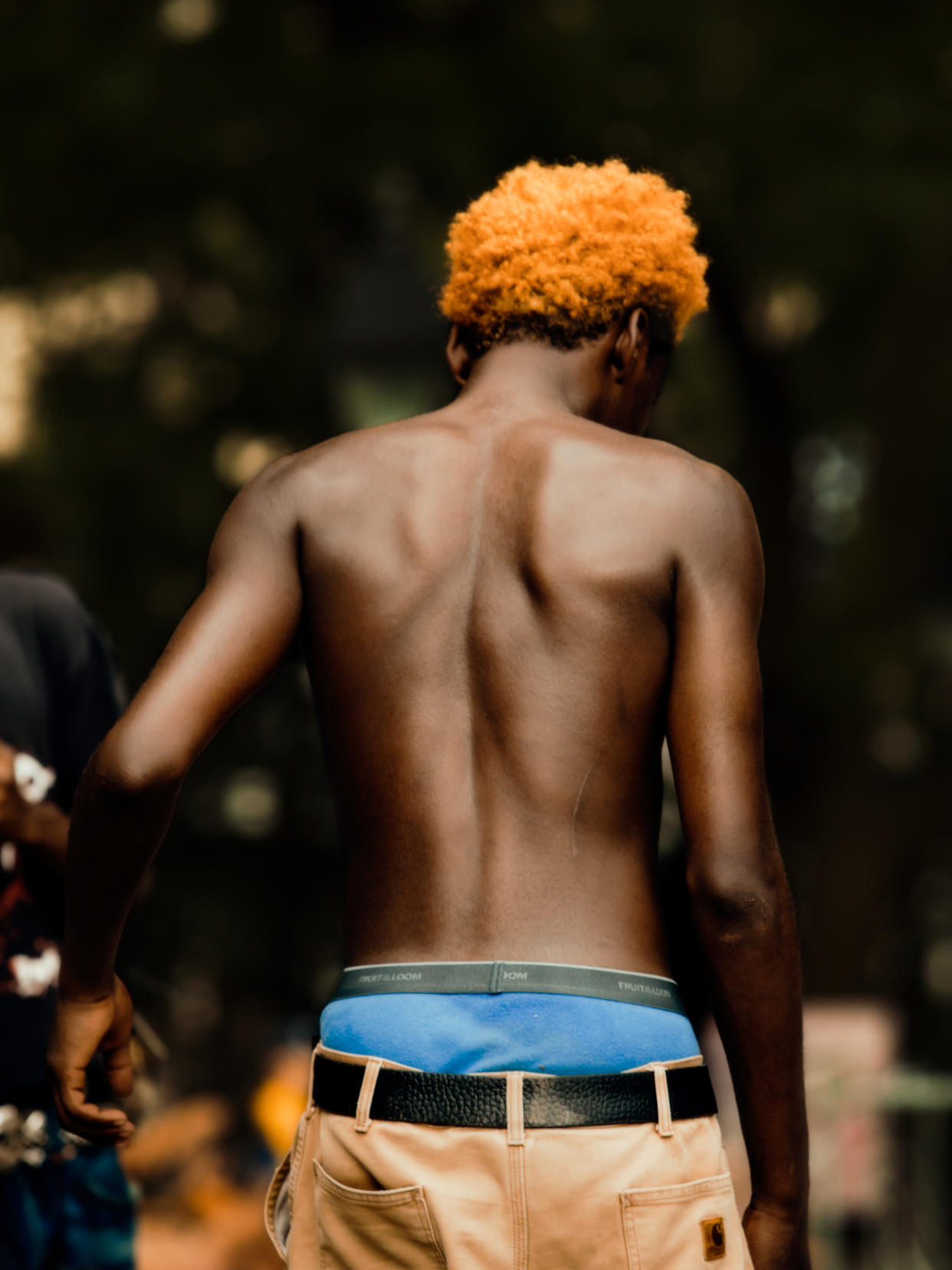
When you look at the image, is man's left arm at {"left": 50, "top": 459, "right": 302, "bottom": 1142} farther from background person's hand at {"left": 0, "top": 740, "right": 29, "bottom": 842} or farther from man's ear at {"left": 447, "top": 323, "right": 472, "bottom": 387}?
background person's hand at {"left": 0, "top": 740, "right": 29, "bottom": 842}

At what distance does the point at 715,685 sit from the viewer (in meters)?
2.28

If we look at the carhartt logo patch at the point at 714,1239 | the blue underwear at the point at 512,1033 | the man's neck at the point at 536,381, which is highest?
the man's neck at the point at 536,381

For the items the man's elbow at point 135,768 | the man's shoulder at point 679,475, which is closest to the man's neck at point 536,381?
the man's shoulder at point 679,475

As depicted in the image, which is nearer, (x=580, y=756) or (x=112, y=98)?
(x=580, y=756)

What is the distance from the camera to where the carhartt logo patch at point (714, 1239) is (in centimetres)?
217

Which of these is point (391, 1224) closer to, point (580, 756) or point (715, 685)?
point (580, 756)

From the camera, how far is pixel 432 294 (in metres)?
8.15

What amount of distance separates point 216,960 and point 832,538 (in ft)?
16.1

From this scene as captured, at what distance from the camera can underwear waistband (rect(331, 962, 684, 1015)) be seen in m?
2.17

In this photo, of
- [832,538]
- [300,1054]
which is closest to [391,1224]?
[300,1054]

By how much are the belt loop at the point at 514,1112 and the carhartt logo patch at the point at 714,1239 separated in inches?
10.4

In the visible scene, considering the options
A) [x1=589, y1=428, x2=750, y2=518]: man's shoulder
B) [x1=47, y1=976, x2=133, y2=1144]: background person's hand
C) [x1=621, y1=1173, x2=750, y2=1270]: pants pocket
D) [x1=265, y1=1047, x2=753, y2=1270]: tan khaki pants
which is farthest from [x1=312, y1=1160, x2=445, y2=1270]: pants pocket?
[x1=589, y1=428, x2=750, y2=518]: man's shoulder

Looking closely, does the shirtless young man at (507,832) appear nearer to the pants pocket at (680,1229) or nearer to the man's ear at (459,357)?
the pants pocket at (680,1229)

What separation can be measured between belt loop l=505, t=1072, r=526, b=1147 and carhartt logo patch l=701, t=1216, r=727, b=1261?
0.87ft
